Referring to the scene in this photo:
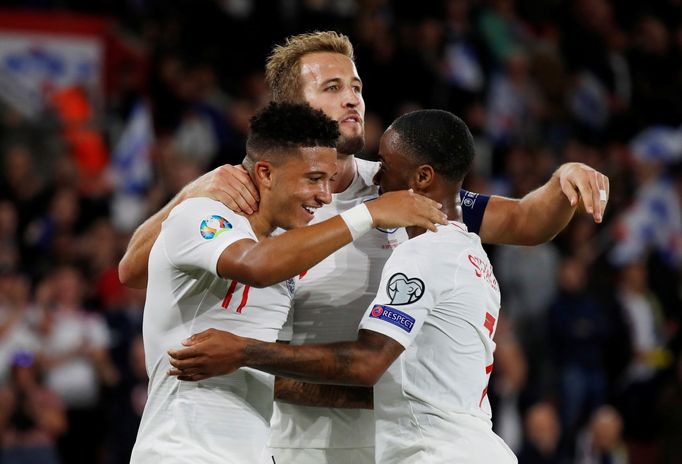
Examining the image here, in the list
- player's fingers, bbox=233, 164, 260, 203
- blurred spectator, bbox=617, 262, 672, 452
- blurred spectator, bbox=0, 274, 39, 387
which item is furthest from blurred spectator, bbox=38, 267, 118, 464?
player's fingers, bbox=233, 164, 260, 203

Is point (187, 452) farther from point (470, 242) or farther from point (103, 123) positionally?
point (103, 123)

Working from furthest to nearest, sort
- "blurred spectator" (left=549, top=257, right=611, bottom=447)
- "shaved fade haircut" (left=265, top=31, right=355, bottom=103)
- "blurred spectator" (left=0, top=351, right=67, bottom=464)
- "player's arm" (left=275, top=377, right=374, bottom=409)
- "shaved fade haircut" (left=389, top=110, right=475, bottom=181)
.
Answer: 1. "blurred spectator" (left=549, top=257, right=611, bottom=447)
2. "blurred spectator" (left=0, top=351, right=67, bottom=464)
3. "shaved fade haircut" (left=265, top=31, right=355, bottom=103)
4. "player's arm" (left=275, top=377, right=374, bottom=409)
5. "shaved fade haircut" (left=389, top=110, right=475, bottom=181)

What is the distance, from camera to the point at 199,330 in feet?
15.4

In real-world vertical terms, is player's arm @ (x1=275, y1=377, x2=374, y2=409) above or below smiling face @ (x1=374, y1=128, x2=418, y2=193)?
below

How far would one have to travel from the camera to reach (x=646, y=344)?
504 inches

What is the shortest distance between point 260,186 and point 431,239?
2.43ft

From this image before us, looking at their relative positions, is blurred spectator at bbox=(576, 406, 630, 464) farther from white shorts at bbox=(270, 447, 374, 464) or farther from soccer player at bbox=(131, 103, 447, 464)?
soccer player at bbox=(131, 103, 447, 464)

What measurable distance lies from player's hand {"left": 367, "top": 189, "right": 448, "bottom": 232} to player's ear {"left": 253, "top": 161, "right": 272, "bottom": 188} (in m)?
0.45

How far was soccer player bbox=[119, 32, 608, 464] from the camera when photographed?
5.54 m

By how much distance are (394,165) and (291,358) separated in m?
1.03

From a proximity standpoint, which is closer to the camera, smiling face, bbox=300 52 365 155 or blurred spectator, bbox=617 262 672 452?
smiling face, bbox=300 52 365 155

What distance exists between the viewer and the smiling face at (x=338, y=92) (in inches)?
229

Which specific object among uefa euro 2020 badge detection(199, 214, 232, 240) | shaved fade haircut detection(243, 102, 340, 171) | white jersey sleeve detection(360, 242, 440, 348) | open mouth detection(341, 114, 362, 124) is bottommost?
white jersey sleeve detection(360, 242, 440, 348)

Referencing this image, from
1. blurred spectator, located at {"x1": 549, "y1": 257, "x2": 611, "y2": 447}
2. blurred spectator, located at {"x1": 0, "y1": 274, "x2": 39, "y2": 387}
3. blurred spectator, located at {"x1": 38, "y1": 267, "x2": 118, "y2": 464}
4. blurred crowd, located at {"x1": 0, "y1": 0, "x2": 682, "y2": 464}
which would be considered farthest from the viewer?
blurred spectator, located at {"x1": 549, "y1": 257, "x2": 611, "y2": 447}
